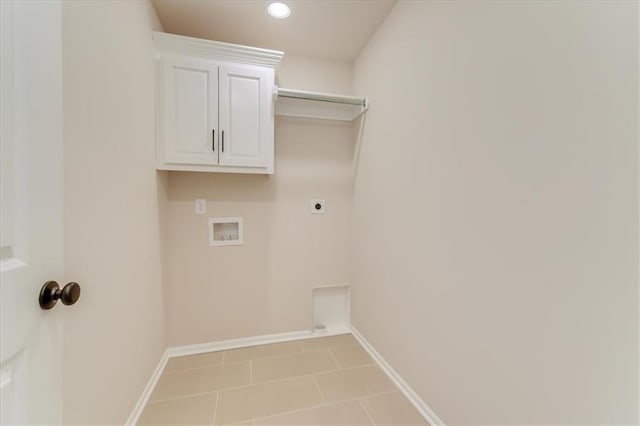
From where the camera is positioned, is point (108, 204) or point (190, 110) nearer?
point (108, 204)

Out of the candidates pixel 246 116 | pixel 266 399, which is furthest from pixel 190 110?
pixel 266 399

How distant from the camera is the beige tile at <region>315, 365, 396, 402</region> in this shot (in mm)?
1692

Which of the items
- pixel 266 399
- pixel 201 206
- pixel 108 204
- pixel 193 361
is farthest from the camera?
pixel 201 206

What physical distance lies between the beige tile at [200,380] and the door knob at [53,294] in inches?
54.5

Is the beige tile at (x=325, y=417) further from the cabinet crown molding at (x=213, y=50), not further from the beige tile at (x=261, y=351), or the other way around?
the cabinet crown molding at (x=213, y=50)

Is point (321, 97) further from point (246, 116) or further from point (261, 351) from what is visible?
point (261, 351)

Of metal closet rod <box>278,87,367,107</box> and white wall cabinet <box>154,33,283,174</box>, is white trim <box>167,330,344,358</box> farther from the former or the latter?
metal closet rod <box>278,87,367,107</box>

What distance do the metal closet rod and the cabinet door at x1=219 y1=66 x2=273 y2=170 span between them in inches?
5.4

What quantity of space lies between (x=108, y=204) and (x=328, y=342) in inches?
78.3

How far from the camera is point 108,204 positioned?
1.22 metres

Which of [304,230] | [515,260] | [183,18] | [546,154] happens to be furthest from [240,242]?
[546,154]

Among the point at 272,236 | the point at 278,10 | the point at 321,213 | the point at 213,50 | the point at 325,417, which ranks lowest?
the point at 325,417

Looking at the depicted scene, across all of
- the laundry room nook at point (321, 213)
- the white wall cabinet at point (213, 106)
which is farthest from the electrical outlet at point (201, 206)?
the white wall cabinet at point (213, 106)

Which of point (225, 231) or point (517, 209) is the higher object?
point (517, 209)
